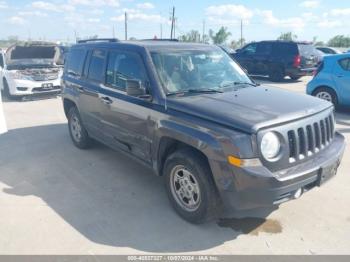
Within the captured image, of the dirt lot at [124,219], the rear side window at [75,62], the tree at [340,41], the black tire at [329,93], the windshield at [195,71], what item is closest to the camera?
the dirt lot at [124,219]

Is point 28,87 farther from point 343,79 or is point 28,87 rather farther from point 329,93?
point 343,79

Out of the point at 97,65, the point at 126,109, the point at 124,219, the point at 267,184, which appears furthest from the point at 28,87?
the point at 267,184

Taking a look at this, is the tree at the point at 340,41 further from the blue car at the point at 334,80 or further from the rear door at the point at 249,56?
the blue car at the point at 334,80

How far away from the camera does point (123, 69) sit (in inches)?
178

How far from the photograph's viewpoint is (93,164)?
5.43 m

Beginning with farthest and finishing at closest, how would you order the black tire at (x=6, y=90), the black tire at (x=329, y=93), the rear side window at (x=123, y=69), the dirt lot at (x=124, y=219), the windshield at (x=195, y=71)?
the black tire at (x=6, y=90)
the black tire at (x=329, y=93)
the rear side window at (x=123, y=69)
the windshield at (x=195, y=71)
the dirt lot at (x=124, y=219)

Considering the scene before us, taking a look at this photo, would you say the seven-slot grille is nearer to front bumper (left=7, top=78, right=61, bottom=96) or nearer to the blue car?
the blue car

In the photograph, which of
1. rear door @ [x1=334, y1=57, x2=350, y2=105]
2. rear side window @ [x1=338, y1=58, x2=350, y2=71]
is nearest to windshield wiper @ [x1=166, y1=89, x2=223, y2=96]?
rear door @ [x1=334, y1=57, x2=350, y2=105]

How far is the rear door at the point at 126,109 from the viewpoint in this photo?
4.06 metres

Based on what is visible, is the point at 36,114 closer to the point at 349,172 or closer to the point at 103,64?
the point at 103,64

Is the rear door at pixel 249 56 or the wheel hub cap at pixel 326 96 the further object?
the rear door at pixel 249 56

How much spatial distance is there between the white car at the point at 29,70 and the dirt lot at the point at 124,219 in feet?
20.4

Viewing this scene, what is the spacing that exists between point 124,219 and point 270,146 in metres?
1.82

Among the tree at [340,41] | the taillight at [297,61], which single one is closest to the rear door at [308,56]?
the taillight at [297,61]
